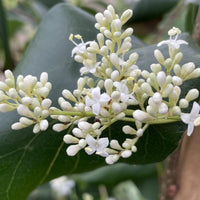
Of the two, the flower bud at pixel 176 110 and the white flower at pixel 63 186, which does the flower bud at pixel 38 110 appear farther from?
the white flower at pixel 63 186

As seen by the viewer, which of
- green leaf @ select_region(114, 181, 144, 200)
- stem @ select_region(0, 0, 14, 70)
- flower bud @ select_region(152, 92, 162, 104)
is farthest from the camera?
green leaf @ select_region(114, 181, 144, 200)

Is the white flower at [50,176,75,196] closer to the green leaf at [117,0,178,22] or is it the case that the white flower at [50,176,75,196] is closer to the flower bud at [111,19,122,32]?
the green leaf at [117,0,178,22]

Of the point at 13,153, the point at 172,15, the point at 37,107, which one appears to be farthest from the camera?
the point at 172,15

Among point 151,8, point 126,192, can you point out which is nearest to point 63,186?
point 126,192

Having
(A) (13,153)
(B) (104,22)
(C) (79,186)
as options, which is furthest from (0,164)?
(C) (79,186)

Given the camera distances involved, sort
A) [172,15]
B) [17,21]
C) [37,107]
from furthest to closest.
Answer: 1. [17,21]
2. [172,15]
3. [37,107]

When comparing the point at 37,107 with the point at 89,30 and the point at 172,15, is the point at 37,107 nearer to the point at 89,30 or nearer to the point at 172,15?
the point at 89,30

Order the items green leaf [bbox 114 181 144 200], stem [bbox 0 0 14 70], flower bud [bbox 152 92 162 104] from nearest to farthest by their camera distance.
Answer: flower bud [bbox 152 92 162 104] → stem [bbox 0 0 14 70] → green leaf [bbox 114 181 144 200]

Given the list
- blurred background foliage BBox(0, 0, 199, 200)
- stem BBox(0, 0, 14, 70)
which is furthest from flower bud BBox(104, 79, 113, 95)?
stem BBox(0, 0, 14, 70)
